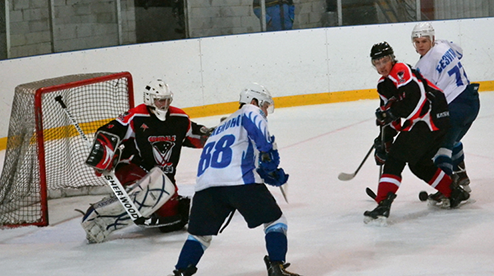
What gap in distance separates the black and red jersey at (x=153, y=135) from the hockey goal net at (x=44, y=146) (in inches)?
20.9

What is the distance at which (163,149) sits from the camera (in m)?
4.14

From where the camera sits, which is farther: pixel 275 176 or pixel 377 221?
pixel 377 221

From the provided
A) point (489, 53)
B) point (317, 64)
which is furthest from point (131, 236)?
point (489, 53)

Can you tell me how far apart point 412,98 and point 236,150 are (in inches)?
50.1

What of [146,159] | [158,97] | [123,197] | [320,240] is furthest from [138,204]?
[320,240]

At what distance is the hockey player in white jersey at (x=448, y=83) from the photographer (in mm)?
4406

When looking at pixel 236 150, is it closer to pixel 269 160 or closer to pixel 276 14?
pixel 269 160

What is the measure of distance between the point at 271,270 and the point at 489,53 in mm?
6938

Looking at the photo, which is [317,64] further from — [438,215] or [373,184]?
[438,215]

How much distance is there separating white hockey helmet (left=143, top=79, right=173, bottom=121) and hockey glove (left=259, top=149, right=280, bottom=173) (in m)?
1.07

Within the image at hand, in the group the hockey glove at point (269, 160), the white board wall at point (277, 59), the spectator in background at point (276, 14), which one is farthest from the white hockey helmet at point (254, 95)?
the spectator in background at point (276, 14)

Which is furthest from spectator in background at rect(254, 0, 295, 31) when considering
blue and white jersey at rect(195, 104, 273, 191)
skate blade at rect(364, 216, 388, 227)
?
blue and white jersey at rect(195, 104, 273, 191)

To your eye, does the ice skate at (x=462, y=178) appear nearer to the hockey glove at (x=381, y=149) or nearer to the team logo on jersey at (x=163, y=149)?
the hockey glove at (x=381, y=149)

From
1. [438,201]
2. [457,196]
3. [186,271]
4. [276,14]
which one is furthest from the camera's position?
[276,14]
